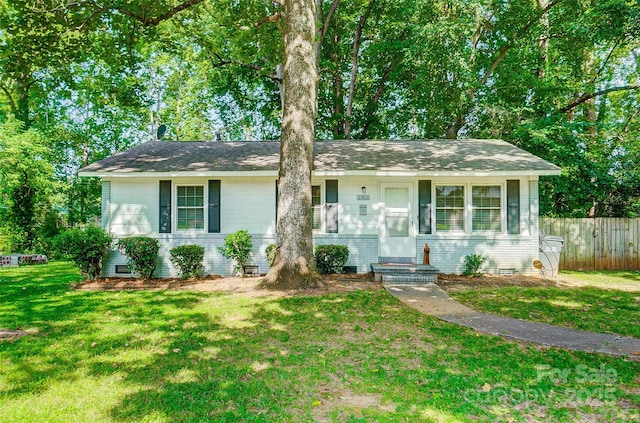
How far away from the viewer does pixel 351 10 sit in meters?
18.2

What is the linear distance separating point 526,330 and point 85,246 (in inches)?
379

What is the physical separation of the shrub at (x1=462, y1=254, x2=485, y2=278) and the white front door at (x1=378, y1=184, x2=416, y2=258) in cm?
149

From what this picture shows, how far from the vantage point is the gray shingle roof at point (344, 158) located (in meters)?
10.1

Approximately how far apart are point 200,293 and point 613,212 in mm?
15126

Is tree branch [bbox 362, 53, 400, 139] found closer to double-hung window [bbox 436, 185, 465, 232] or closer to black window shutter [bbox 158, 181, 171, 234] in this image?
double-hung window [bbox 436, 185, 465, 232]

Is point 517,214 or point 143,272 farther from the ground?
point 517,214

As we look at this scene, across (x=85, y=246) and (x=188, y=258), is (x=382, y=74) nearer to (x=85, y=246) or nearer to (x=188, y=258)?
(x=188, y=258)

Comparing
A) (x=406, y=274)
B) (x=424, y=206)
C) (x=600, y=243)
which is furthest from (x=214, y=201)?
(x=600, y=243)

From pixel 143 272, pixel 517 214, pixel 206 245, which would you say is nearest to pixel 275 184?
pixel 206 245

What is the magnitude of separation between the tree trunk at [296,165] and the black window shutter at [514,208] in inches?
238

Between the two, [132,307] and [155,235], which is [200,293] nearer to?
[132,307]

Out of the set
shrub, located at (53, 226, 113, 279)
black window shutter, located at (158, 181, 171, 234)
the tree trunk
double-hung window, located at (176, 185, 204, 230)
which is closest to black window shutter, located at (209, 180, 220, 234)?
double-hung window, located at (176, 185, 204, 230)

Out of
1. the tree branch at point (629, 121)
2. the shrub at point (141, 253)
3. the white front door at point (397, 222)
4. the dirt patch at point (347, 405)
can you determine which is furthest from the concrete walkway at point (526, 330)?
the tree branch at point (629, 121)

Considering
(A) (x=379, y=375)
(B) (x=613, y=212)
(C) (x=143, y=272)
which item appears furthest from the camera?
(B) (x=613, y=212)
